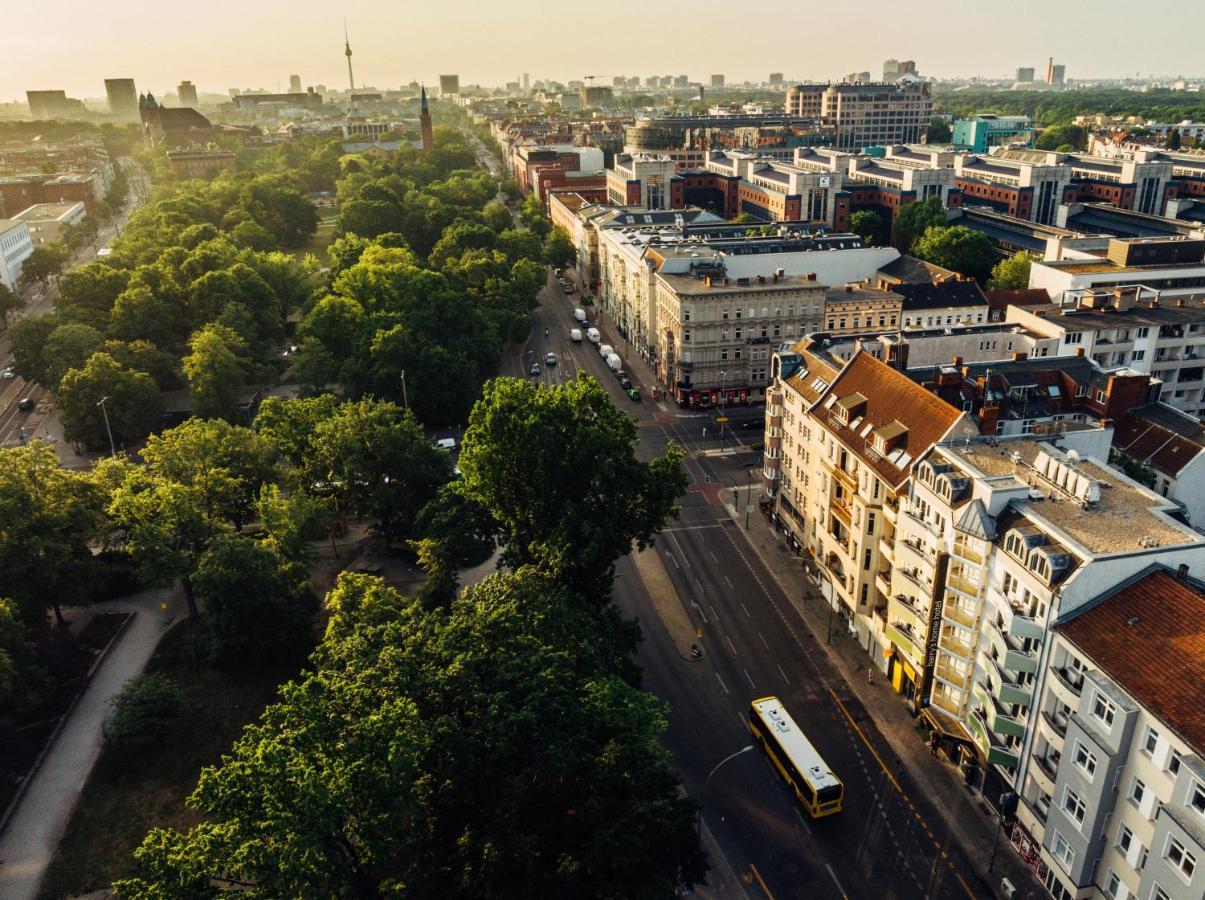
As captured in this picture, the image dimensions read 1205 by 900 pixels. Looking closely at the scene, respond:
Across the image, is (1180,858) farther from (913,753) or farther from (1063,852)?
(913,753)

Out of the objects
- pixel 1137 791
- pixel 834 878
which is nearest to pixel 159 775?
pixel 834 878

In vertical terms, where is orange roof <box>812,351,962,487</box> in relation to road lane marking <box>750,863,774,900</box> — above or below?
above

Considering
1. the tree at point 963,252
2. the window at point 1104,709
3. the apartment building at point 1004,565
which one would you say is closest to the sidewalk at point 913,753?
the apartment building at point 1004,565

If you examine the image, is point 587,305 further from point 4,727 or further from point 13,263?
point 4,727

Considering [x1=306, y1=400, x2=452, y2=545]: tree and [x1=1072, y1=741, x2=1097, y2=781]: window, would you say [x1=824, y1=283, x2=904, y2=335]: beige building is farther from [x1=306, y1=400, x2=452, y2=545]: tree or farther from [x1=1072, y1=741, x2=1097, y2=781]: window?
[x1=1072, y1=741, x2=1097, y2=781]: window

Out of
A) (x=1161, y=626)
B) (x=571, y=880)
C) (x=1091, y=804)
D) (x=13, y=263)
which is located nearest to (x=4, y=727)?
(x=571, y=880)

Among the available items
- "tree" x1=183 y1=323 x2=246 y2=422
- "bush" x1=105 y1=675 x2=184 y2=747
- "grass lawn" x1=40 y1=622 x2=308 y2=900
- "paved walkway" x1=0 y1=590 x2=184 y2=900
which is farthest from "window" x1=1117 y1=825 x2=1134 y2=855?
"tree" x1=183 y1=323 x2=246 y2=422
